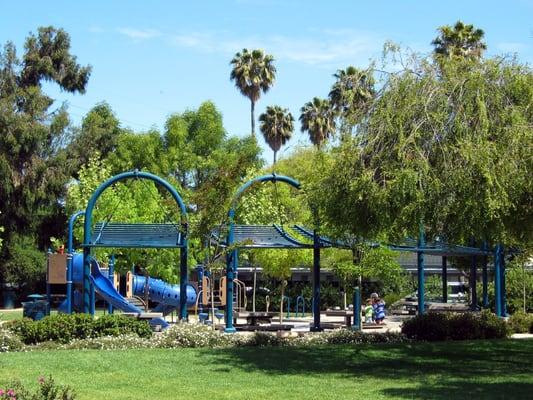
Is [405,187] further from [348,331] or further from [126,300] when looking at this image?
[126,300]

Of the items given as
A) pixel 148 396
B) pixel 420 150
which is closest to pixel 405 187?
pixel 420 150

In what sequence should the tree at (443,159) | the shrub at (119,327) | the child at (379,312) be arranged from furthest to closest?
1. the child at (379,312)
2. the shrub at (119,327)
3. the tree at (443,159)

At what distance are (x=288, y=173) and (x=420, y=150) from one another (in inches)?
1499

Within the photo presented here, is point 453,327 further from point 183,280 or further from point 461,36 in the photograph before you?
point 461,36

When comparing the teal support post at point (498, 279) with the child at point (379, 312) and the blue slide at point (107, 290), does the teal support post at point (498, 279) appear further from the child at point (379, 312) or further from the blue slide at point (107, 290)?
the blue slide at point (107, 290)

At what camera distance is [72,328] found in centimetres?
1927

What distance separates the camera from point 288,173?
5275 centimetres

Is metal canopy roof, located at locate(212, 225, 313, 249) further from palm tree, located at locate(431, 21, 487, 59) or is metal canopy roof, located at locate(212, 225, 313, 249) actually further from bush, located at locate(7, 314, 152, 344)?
palm tree, located at locate(431, 21, 487, 59)

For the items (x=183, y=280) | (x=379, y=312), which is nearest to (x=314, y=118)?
(x=379, y=312)

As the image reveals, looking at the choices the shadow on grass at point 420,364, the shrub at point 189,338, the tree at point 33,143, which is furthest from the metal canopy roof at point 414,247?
the tree at point 33,143

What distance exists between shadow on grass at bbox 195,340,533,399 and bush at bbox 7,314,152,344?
2.84 m

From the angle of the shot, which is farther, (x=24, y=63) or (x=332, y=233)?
(x=24, y=63)

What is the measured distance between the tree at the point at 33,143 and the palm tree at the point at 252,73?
566 inches

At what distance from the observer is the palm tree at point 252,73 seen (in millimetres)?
60969
